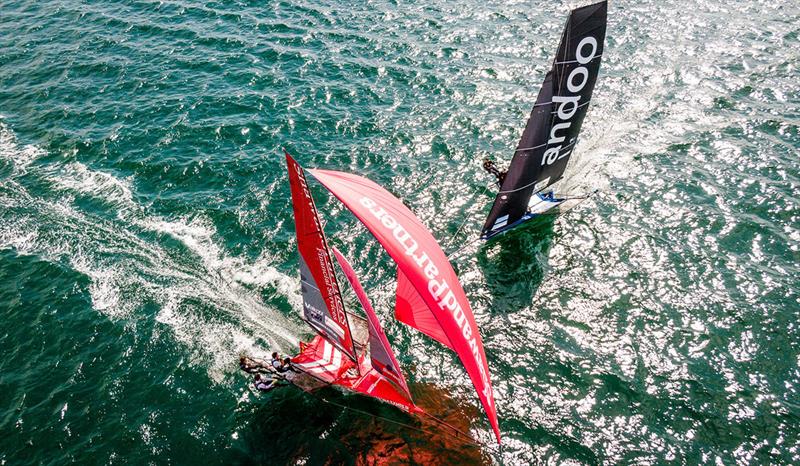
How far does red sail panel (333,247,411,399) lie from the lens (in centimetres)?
1661

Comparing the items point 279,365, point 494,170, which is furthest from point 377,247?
point 279,365

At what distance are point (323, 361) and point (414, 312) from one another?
4055mm

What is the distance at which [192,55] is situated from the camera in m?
38.2

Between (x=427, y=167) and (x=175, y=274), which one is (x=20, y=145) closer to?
(x=175, y=274)

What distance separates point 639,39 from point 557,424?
3535 cm

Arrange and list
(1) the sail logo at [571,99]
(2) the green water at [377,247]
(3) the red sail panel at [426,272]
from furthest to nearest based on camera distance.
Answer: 1. (1) the sail logo at [571,99]
2. (2) the green water at [377,247]
3. (3) the red sail panel at [426,272]

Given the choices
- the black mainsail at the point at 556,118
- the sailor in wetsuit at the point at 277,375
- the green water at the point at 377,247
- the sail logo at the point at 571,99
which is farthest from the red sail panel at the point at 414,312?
the sail logo at the point at 571,99

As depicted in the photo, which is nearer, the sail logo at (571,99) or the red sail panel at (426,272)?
the red sail panel at (426,272)

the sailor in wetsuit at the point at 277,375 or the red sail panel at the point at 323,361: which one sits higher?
the sailor in wetsuit at the point at 277,375

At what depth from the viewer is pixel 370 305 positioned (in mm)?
16578

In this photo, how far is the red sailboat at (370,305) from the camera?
50.1 feet

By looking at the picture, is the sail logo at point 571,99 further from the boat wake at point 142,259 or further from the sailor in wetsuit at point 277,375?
the sailor in wetsuit at point 277,375

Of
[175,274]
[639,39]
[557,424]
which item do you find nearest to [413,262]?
[557,424]

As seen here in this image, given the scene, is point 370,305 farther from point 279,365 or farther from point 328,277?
point 279,365
